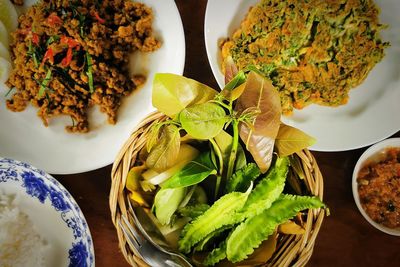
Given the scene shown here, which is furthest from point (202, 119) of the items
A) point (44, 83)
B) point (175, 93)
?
point (44, 83)

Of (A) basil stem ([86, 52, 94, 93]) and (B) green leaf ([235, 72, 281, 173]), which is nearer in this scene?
(B) green leaf ([235, 72, 281, 173])

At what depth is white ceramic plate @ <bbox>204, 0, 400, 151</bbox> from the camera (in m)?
1.34

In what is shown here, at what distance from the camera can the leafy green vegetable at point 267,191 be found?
101 centimetres

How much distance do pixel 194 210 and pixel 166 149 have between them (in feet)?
0.58

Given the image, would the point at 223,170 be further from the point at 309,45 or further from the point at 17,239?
the point at 17,239

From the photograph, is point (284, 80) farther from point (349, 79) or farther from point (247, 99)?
point (247, 99)

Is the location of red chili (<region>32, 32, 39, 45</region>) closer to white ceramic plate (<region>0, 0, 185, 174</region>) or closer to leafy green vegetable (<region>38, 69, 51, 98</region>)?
leafy green vegetable (<region>38, 69, 51, 98</region>)

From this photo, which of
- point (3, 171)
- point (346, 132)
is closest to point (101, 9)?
point (3, 171)

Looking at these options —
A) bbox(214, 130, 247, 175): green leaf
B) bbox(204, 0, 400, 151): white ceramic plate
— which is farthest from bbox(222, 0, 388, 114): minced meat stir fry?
bbox(214, 130, 247, 175): green leaf

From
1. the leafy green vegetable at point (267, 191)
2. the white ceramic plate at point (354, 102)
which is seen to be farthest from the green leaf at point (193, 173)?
the white ceramic plate at point (354, 102)

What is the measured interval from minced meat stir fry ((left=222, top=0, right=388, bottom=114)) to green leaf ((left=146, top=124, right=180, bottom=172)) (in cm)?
39

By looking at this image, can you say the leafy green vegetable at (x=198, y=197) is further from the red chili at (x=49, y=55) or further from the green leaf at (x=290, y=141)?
the red chili at (x=49, y=55)

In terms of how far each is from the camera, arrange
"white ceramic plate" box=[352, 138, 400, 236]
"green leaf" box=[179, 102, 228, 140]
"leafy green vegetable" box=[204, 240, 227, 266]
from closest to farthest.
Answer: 1. "green leaf" box=[179, 102, 228, 140]
2. "leafy green vegetable" box=[204, 240, 227, 266]
3. "white ceramic plate" box=[352, 138, 400, 236]

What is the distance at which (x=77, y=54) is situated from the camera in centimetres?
133
